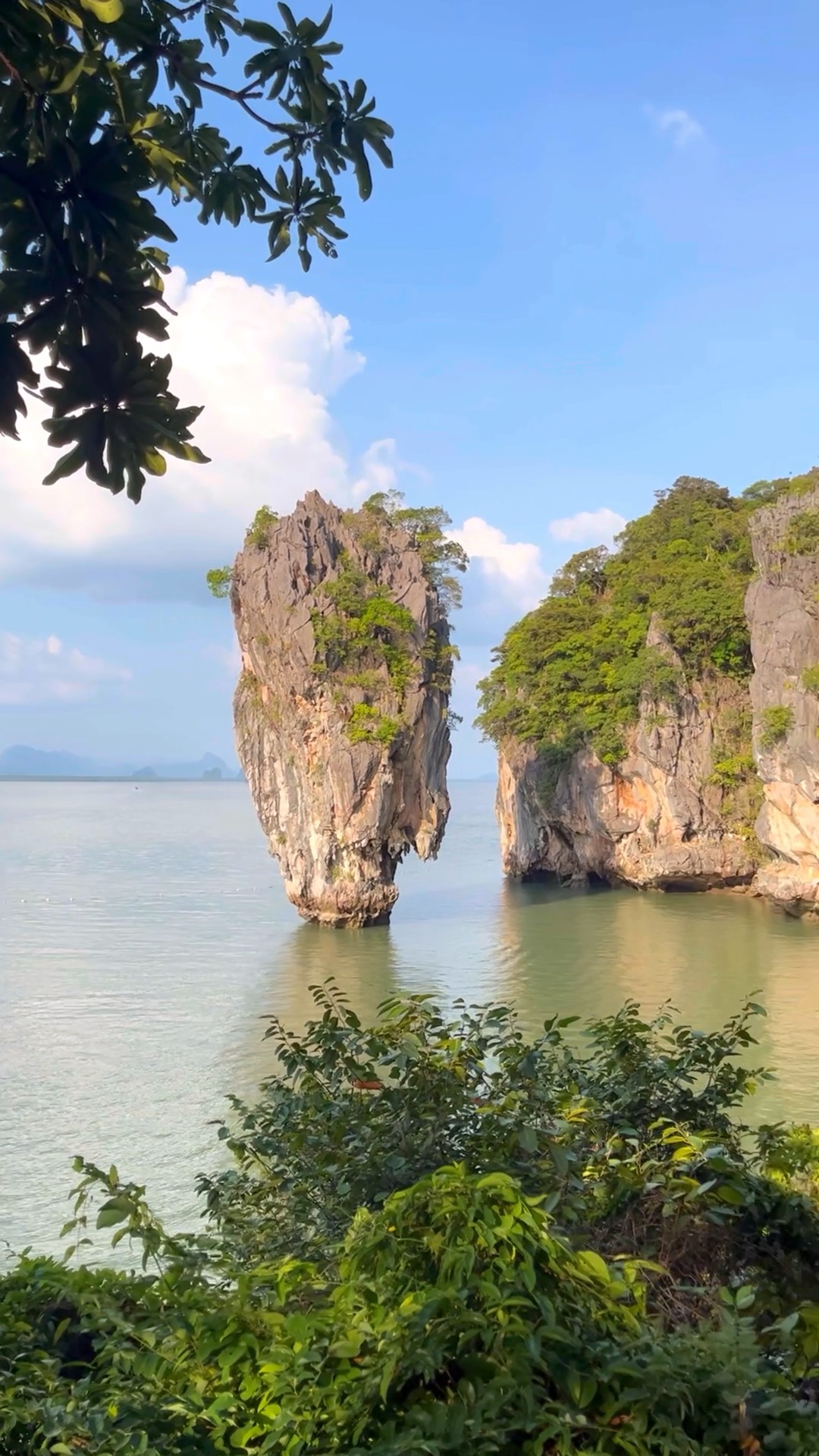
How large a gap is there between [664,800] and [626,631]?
503 centimetres

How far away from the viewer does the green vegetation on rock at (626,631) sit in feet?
85.7

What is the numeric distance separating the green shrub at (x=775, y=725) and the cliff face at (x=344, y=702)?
6579 mm

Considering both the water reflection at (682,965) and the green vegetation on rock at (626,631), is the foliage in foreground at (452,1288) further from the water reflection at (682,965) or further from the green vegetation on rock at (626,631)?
the green vegetation on rock at (626,631)

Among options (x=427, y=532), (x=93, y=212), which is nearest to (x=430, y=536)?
(x=427, y=532)

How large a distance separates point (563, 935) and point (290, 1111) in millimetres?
18976

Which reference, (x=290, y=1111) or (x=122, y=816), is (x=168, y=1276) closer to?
(x=290, y=1111)

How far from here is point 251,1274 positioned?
75.5 inches

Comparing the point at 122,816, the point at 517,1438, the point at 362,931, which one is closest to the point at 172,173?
the point at 517,1438

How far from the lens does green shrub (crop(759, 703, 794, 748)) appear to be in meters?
21.8

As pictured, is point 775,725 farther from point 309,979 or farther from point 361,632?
point 309,979

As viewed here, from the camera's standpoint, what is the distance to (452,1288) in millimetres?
1598

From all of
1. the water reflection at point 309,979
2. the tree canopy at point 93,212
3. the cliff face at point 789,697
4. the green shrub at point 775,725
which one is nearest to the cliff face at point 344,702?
the water reflection at point 309,979

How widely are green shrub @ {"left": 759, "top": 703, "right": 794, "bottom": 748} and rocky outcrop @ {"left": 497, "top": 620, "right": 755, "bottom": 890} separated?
11.2ft

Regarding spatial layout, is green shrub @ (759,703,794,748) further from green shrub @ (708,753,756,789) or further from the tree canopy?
the tree canopy
